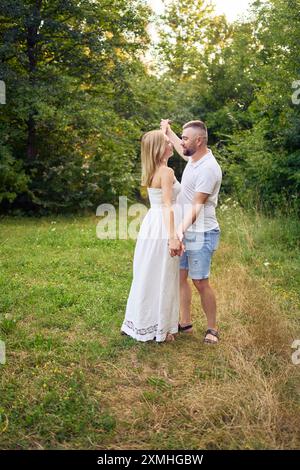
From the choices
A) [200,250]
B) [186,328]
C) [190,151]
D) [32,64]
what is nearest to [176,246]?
[200,250]

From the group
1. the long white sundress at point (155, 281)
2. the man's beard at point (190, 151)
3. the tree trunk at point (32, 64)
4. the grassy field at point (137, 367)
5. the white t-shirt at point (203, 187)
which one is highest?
the tree trunk at point (32, 64)

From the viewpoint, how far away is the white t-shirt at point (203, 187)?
13.2ft

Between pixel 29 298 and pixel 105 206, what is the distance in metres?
7.87

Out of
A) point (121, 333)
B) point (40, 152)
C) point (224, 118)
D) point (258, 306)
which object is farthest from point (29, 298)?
point (224, 118)

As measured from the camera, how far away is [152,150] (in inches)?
166

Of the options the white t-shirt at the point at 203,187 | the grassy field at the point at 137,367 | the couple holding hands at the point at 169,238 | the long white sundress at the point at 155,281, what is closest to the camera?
the grassy field at the point at 137,367

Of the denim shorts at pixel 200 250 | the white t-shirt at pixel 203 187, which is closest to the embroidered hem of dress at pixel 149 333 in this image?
the denim shorts at pixel 200 250

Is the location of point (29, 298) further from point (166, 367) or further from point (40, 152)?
point (40, 152)

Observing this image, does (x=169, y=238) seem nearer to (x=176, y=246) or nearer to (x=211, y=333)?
(x=176, y=246)

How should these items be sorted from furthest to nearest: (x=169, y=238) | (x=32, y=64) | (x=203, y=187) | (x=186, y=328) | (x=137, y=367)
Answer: (x=32, y=64) < (x=186, y=328) < (x=169, y=238) < (x=203, y=187) < (x=137, y=367)

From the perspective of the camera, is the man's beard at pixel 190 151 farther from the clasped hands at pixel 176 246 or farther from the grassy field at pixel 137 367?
the grassy field at pixel 137 367

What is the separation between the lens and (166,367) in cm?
387

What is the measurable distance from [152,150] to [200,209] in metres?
0.67

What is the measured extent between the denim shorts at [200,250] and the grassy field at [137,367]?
2.21 feet
